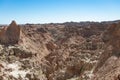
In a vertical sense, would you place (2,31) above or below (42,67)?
above

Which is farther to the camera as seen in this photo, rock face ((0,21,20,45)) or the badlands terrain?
rock face ((0,21,20,45))

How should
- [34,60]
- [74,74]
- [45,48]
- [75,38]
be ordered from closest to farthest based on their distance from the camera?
[74,74]
[34,60]
[45,48]
[75,38]

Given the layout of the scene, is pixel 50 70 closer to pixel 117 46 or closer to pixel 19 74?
pixel 19 74

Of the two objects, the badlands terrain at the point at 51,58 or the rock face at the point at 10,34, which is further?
the rock face at the point at 10,34

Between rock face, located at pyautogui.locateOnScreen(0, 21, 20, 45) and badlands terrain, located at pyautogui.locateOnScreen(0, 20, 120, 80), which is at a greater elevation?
rock face, located at pyautogui.locateOnScreen(0, 21, 20, 45)

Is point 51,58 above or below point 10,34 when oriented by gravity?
below

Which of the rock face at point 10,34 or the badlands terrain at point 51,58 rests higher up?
the rock face at point 10,34

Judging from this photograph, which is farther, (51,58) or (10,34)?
(10,34)

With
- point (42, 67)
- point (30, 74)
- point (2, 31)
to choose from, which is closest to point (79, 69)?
point (30, 74)
